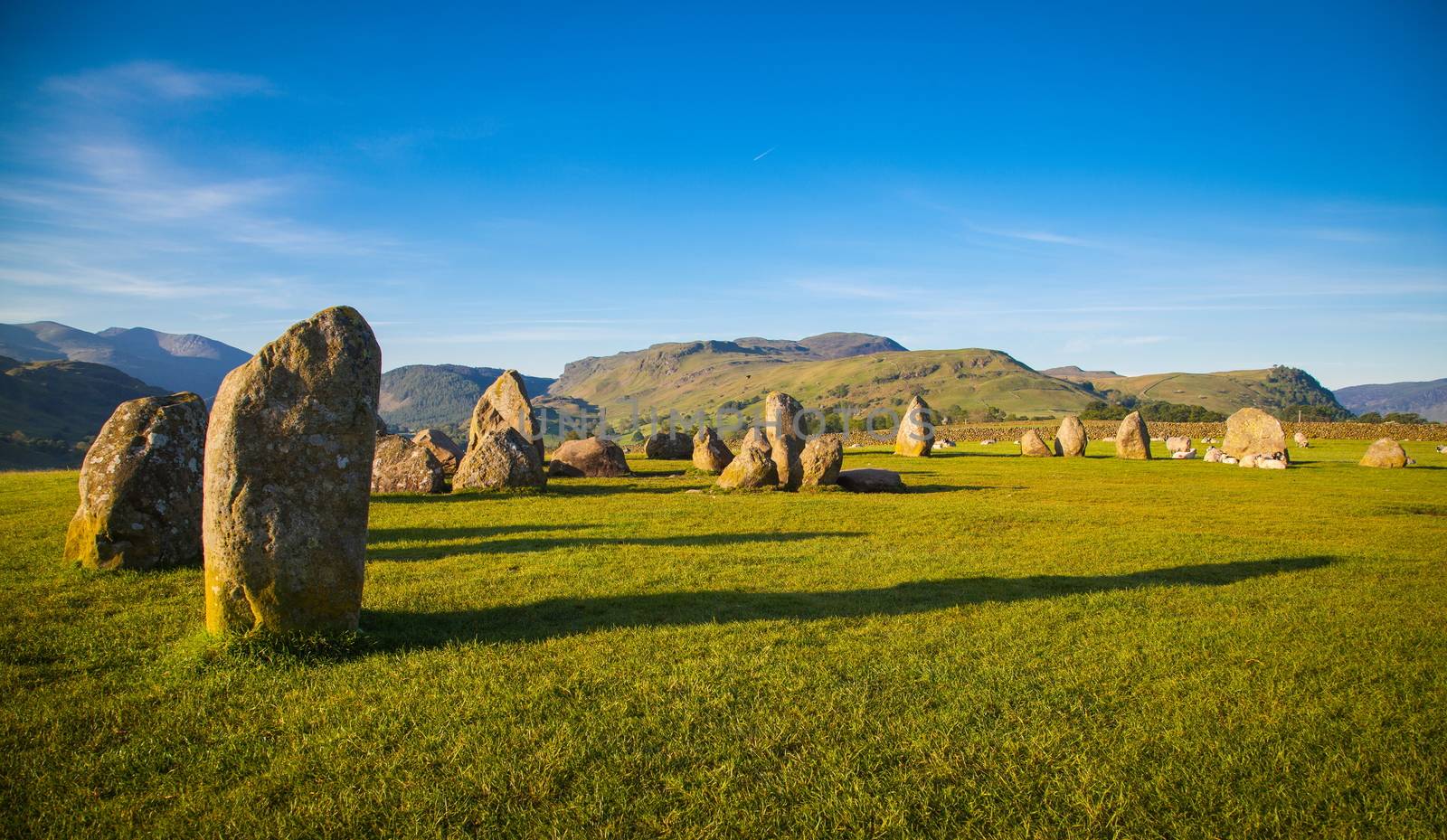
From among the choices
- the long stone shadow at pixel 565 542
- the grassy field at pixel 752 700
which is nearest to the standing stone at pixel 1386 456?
the grassy field at pixel 752 700

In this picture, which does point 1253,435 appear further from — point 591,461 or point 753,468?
point 591,461

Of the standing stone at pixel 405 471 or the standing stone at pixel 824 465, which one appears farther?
the standing stone at pixel 824 465

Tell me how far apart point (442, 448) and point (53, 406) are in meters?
165

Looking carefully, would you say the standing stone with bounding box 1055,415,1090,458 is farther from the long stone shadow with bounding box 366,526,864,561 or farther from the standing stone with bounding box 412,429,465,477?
the standing stone with bounding box 412,429,465,477

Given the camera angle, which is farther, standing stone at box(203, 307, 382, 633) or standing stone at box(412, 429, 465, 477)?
standing stone at box(412, 429, 465, 477)

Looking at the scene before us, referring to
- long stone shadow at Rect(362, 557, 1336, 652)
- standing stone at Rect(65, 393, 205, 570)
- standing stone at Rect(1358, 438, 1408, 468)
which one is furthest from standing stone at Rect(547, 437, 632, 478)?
standing stone at Rect(1358, 438, 1408, 468)

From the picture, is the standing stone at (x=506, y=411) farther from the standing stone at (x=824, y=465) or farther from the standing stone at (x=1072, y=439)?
the standing stone at (x=1072, y=439)

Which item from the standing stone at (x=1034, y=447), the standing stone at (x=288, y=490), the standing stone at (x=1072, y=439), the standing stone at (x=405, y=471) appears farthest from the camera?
the standing stone at (x=1034, y=447)

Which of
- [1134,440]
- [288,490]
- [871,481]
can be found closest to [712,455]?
[871,481]

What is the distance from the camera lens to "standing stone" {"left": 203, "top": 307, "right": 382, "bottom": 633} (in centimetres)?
647

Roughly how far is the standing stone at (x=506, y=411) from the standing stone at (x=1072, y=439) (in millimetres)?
27578

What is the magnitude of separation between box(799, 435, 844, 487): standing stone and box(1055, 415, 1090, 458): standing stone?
2129 cm

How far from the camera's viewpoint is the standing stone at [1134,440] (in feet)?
117

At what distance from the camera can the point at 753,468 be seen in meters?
20.5
